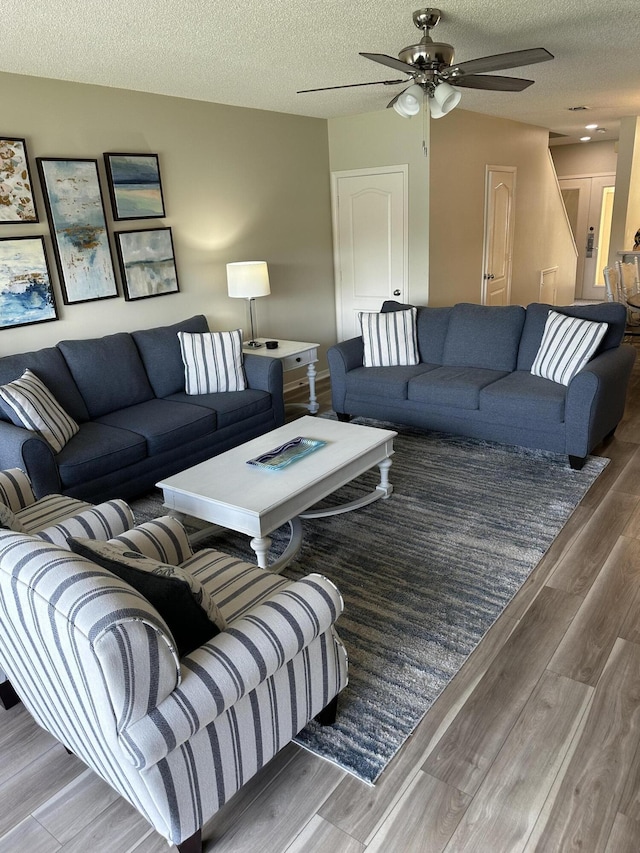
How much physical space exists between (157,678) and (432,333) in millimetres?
3895

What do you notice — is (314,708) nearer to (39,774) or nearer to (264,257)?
(39,774)

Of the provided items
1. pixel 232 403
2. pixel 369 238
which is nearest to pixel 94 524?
pixel 232 403

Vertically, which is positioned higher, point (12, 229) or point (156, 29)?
point (156, 29)

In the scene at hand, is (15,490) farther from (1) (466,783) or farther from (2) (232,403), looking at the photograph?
(1) (466,783)

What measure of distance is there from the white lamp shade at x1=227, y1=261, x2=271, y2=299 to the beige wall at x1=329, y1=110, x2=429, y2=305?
1688mm

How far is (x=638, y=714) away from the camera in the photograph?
6.43 feet

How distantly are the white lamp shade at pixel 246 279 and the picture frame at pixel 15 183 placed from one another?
1.52 m

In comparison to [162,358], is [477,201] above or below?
above

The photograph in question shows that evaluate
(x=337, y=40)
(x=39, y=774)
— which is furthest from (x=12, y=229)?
(x=39, y=774)

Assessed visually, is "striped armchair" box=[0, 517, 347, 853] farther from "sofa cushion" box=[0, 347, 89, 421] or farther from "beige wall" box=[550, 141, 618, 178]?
"beige wall" box=[550, 141, 618, 178]

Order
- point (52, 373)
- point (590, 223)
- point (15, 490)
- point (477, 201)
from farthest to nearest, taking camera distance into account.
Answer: point (590, 223)
point (477, 201)
point (52, 373)
point (15, 490)

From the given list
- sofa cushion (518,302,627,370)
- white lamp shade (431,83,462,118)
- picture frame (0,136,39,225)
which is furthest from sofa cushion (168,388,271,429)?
white lamp shade (431,83,462,118)

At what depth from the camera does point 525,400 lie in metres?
3.87

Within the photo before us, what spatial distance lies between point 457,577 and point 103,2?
2.96m
